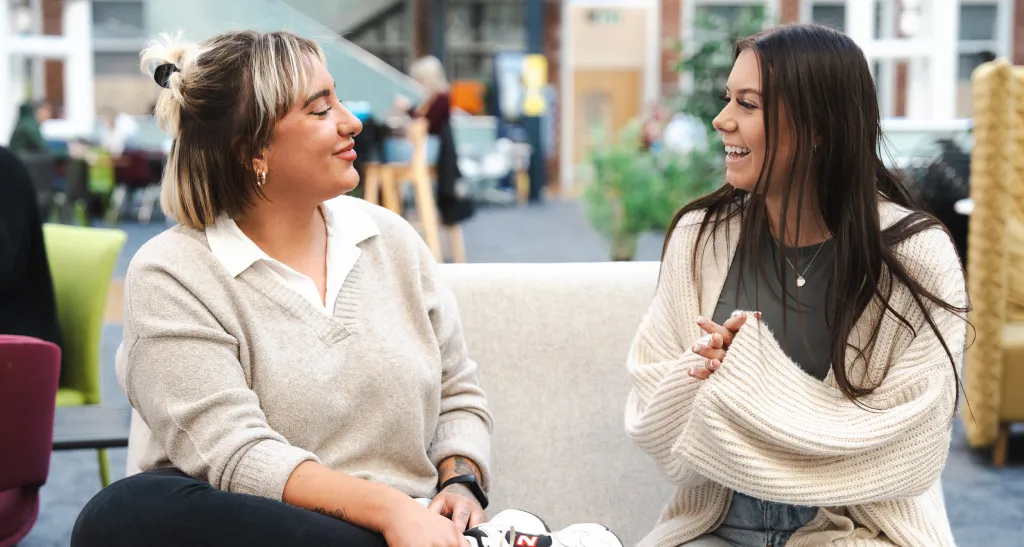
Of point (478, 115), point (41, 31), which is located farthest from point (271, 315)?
point (478, 115)

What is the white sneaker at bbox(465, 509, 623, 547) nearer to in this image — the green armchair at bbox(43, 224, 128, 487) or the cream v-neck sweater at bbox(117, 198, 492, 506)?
the cream v-neck sweater at bbox(117, 198, 492, 506)

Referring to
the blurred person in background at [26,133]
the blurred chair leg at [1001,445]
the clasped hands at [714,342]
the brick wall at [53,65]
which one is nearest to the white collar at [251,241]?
the clasped hands at [714,342]

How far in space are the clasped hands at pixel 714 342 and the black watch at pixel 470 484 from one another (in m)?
0.39

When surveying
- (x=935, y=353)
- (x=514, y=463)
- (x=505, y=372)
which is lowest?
(x=514, y=463)

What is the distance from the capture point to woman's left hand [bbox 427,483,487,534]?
1.56 metres

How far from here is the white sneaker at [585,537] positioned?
145 centimetres

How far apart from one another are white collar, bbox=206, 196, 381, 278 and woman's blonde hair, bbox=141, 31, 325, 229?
0.03m

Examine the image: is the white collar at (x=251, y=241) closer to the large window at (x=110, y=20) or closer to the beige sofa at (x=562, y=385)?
the beige sofa at (x=562, y=385)

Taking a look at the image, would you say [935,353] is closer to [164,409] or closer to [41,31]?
[164,409]

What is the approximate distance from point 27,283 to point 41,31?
557 inches

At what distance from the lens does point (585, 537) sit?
4.79 feet

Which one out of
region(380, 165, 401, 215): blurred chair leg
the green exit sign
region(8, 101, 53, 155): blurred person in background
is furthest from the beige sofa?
the green exit sign

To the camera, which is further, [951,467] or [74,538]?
[951,467]

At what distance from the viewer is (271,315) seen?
1601 millimetres
